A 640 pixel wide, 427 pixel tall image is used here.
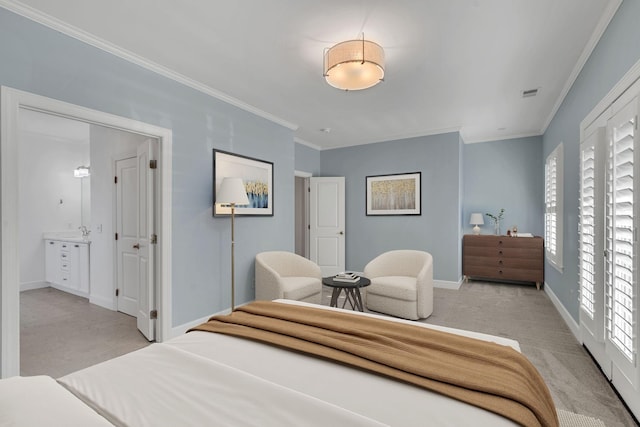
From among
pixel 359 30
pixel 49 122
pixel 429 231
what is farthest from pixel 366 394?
pixel 49 122

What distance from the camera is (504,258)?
5324 mm

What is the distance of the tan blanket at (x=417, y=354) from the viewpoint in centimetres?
109

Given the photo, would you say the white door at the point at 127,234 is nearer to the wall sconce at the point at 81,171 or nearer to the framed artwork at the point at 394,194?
the wall sconce at the point at 81,171

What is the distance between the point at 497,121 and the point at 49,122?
6.94 meters

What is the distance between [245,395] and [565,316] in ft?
13.1

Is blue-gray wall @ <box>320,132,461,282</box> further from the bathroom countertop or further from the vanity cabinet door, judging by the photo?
the vanity cabinet door

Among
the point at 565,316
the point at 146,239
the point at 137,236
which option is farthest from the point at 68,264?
the point at 565,316

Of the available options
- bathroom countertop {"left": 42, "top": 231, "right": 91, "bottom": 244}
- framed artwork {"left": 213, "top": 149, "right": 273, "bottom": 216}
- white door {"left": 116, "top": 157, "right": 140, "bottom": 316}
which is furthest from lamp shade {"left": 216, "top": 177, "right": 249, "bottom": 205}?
bathroom countertop {"left": 42, "top": 231, "right": 91, "bottom": 244}

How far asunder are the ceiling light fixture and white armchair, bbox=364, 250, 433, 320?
7.41 feet

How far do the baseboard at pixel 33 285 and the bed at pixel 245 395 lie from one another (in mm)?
5430

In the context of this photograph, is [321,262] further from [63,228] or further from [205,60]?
[63,228]

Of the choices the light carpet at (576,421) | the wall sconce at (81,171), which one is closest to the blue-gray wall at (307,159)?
the wall sconce at (81,171)

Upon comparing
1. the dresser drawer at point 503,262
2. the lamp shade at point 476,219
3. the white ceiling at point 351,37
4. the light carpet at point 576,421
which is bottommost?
the light carpet at point 576,421

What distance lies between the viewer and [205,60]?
285 cm
